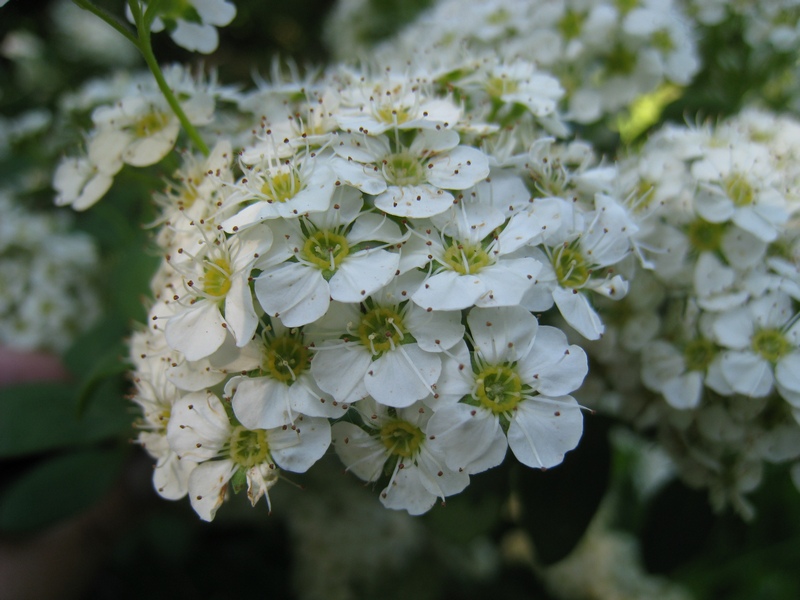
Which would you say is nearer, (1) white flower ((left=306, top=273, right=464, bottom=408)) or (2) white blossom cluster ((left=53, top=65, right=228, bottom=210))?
(1) white flower ((left=306, top=273, right=464, bottom=408))

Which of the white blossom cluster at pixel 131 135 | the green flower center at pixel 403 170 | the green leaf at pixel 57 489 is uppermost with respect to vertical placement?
the white blossom cluster at pixel 131 135

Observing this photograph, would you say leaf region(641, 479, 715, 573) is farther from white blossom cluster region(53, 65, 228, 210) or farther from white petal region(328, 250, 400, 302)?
white blossom cluster region(53, 65, 228, 210)

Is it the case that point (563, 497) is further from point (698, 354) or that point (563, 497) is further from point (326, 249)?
point (326, 249)

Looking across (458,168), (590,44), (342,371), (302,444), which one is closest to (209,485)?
(302,444)

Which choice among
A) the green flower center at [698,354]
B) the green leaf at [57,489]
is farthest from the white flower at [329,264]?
the green leaf at [57,489]

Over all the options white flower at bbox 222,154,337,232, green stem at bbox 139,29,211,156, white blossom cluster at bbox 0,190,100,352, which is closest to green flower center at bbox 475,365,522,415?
white flower at bbox 222,154,337,232

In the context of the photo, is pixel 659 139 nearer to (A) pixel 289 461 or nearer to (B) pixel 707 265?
(B) pixel 707 265

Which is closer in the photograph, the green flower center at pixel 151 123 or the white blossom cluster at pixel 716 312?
the white blossom cluster at pixel 716 312

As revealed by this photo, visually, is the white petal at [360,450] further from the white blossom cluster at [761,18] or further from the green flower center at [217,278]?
the white blossom cluster at [761,18]
